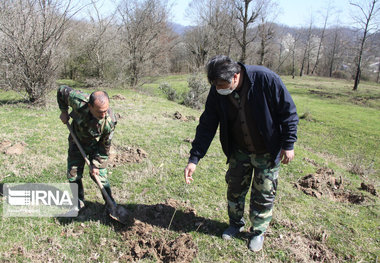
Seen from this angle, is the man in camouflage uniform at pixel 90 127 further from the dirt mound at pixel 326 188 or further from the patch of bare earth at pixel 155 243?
the dirt mound at pixel 326 188

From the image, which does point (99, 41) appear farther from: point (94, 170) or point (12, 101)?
point (94, 170)

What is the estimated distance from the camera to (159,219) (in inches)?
130

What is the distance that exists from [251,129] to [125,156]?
3.20 meters

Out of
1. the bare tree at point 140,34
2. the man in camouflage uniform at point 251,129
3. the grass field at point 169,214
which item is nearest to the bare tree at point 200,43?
the bare tree at point 140,34

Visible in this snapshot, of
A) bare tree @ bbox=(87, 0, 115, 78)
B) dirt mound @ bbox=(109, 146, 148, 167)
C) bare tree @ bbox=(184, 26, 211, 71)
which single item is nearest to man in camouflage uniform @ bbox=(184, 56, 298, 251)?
dirt mound @ bbox=(109, 146, 148, 167)

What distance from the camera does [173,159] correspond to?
5426 millimetres

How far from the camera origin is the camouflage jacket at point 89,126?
296 centimetres

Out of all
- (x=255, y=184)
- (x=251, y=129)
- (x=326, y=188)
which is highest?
(x=251, y=129)

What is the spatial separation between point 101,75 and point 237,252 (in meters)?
15.9

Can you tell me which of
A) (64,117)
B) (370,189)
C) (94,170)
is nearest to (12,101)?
(64,117)

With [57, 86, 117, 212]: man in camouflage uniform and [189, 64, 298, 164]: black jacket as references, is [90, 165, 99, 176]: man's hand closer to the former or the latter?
[57, 86, 117, 212]: man in camouflage uniform

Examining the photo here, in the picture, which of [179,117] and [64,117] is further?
[179,117]

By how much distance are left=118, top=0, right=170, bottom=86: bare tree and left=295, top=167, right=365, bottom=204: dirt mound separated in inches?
592

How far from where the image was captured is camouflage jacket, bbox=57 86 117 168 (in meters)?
2.96
